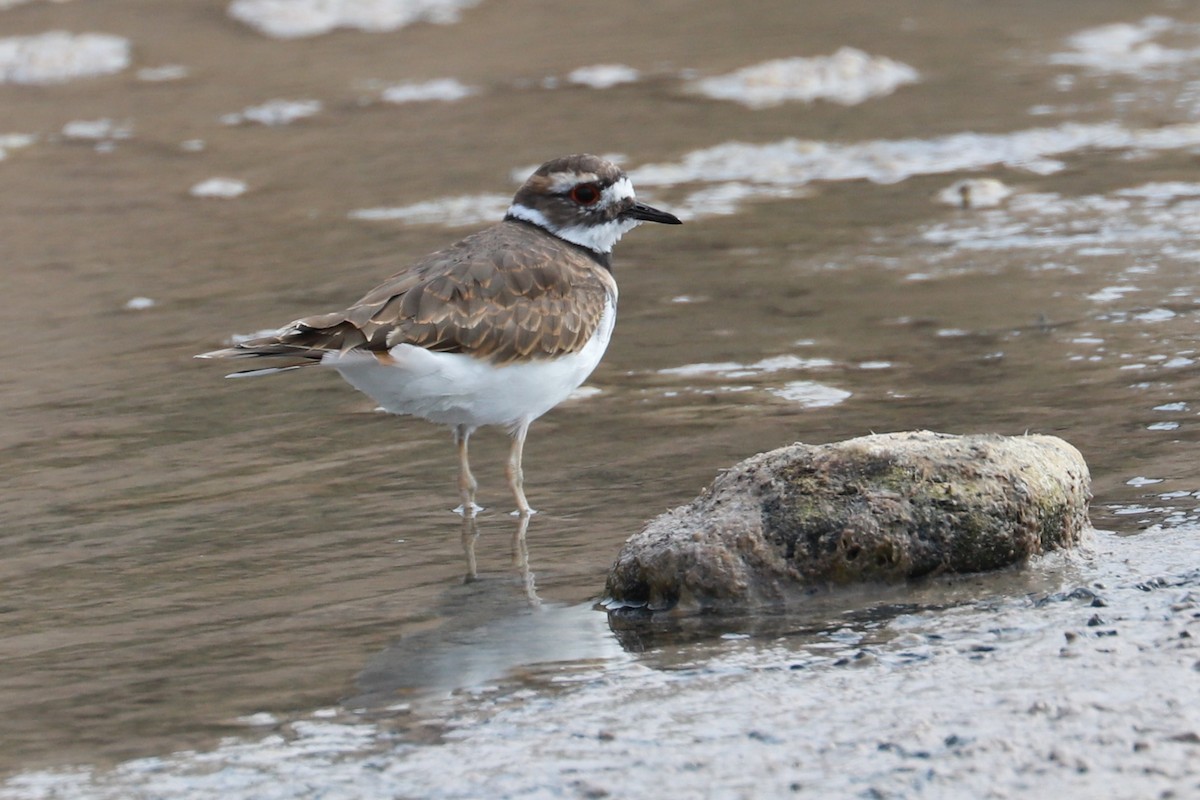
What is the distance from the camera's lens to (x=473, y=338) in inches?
238

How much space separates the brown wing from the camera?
19.1 ft

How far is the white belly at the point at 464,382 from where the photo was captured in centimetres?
585

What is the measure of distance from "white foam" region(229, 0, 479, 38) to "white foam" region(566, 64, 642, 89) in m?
2.63

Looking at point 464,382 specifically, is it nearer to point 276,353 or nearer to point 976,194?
point 276,353

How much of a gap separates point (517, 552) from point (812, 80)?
9104 mm

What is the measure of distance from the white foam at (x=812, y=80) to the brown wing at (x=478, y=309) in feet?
24.1

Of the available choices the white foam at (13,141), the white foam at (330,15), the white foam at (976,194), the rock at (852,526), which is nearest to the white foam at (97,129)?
the white foam at (13,141)

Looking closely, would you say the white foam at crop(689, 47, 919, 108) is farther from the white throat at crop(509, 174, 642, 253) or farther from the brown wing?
the brown wing

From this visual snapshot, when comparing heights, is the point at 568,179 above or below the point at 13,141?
below

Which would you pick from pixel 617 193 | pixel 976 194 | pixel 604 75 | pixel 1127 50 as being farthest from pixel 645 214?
pixel 1127 50

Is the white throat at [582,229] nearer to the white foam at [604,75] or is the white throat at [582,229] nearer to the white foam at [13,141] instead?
the white foam at [604,75]

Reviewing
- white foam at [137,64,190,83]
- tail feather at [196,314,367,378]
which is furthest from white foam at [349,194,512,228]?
white foam at [137,64,190,83]

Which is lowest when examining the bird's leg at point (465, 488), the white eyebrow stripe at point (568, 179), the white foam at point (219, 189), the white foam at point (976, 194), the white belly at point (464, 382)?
the bird's leg at point (465, 488)

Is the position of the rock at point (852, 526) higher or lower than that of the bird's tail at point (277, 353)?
lower
